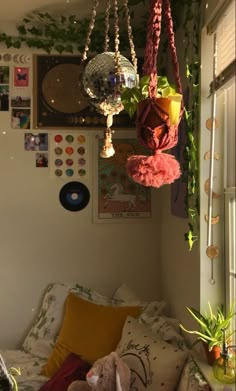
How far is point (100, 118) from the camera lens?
117 inches

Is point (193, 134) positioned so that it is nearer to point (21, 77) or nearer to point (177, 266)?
point (177, 266)

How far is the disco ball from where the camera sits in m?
1.79

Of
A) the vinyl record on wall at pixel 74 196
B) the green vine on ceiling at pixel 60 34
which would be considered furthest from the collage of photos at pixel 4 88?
the vinyl record on wall at pixel 74 196

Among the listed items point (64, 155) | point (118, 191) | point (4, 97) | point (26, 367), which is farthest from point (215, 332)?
point (4, 97)

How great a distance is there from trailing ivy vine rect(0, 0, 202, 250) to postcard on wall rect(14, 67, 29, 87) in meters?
0.14

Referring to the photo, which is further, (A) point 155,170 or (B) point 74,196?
(B) point 74,196

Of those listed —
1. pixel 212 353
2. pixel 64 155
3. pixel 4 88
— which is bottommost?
pixel 212 353

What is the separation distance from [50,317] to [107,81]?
1594mm

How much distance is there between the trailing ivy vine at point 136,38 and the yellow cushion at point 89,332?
0.74 metres

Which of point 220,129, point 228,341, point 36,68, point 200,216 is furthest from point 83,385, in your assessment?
point 36,68

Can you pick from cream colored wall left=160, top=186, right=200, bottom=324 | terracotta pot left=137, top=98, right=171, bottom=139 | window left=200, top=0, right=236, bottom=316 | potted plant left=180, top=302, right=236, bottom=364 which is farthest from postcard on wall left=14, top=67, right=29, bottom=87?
potted plant left=180, top=302, right=236, bottom=364

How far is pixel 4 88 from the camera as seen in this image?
2939 millimetres

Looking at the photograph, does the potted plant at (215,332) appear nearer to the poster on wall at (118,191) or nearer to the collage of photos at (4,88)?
the poster on wall at (118,191)

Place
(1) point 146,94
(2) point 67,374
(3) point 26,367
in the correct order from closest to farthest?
(1) point 146,94 < (2) point 67,374 < (3) point 26,367
